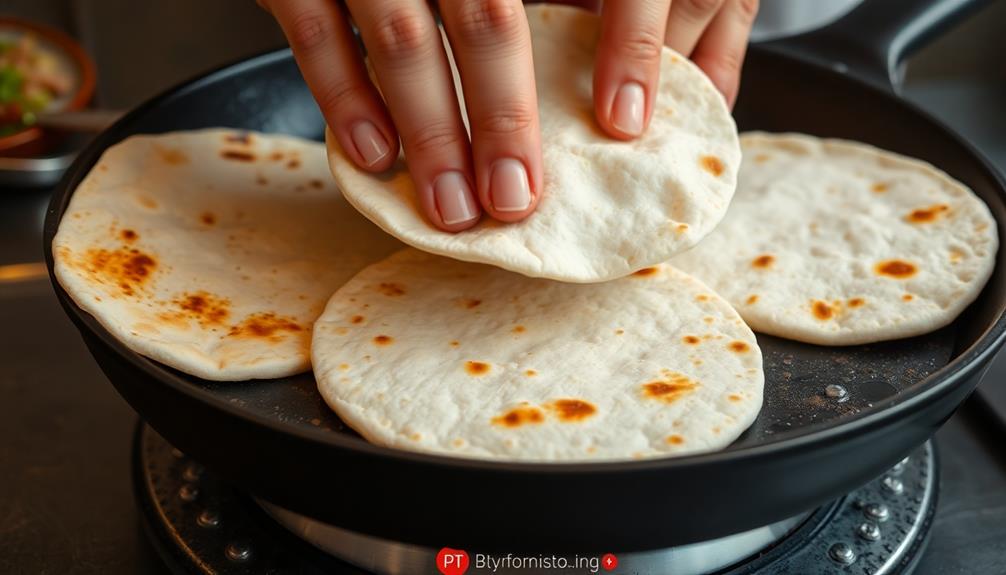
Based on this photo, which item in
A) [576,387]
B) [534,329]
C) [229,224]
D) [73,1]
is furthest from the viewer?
[73,1]

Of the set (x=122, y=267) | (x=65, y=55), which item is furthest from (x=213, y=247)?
(x=65, y=55)

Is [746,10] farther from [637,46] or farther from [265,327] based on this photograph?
[265,327]

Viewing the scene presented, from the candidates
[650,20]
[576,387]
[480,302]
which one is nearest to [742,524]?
[576,387]

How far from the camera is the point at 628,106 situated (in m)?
1.19

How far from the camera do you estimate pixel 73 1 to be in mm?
2590

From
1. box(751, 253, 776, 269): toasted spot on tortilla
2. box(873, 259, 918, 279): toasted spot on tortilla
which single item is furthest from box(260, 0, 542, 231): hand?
box(873, 259, 918, 279): toasted spot on tortilla

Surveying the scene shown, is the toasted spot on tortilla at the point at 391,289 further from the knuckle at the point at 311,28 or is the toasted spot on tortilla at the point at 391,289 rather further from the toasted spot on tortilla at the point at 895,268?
the toasted spot on tortilla at the point at 895,268

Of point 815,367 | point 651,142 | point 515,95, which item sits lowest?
point 815,367

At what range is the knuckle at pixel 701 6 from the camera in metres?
1.35

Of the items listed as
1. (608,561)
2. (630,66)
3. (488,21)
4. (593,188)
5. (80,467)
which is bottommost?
(80,467)

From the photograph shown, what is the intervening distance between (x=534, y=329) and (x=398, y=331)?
16cm

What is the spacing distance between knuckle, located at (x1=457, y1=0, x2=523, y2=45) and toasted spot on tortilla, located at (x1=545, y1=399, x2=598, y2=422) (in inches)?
15.3

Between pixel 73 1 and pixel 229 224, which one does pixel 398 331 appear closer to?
pixel 229 224

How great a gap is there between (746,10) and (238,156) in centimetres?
79
